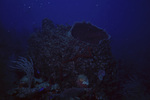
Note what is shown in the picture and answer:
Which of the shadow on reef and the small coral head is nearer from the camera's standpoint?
the shadow on reef

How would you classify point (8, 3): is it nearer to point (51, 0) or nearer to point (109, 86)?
point (51, 0)

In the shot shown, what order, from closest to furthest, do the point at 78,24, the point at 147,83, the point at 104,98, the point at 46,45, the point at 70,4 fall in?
the point at 104,98
the point at 46,45
the point at 78,24
the point at 147,83
the point at 70,4

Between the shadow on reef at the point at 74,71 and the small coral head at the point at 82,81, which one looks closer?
the shadow on reef at the point at 74,71

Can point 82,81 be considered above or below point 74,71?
below

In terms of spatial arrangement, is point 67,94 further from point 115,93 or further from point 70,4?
point 70,4

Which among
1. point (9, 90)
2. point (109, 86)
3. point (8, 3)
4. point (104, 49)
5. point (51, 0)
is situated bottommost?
point (9, 90)

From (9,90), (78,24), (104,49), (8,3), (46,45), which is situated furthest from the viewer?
(8,3)

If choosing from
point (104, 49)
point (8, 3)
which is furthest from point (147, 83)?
point (8, 3)

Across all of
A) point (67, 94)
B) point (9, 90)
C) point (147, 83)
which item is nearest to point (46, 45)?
point (9, 90)

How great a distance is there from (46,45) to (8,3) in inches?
3160

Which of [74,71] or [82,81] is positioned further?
[74,71]

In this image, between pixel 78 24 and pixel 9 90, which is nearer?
pixel 9 90

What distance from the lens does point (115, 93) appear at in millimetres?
3391

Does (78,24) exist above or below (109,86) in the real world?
above
